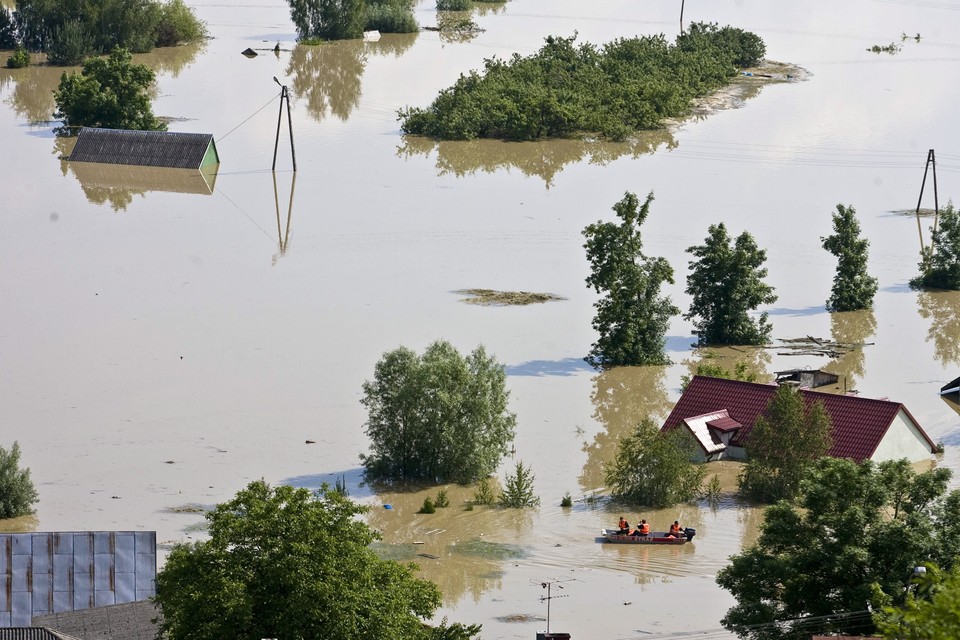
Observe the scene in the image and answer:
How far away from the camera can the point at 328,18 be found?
320ft

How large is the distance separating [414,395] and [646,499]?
17.5 ft

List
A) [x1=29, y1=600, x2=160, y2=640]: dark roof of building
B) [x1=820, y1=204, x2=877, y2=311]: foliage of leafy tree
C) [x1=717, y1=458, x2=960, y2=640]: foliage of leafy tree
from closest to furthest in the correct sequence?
1. [x1=29, y1=600, x2=160, y2=640]: dark roof of building
2. [x1=717, y1=458, x2=960, y2=640]: foliage of leafy tree
3. [x1=820, y1=204, x2=877, y2=311]: foliage of leafy tree

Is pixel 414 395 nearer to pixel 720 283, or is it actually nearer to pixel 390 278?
pixel 720 283

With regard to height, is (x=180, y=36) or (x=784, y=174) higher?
(x=180, y=36)

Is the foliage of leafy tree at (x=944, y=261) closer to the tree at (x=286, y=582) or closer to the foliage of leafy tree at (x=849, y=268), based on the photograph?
the foliage of leafy tree at (x=849, y=268)

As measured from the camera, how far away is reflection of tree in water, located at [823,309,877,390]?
146 feet

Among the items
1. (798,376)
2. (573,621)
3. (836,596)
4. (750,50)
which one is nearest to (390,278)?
(798,376)

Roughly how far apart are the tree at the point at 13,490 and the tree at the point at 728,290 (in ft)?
64.7

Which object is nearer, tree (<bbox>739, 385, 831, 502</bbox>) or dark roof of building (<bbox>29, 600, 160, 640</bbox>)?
dark roof of building (<bbox>29, 600, 160, 640</bbox>)

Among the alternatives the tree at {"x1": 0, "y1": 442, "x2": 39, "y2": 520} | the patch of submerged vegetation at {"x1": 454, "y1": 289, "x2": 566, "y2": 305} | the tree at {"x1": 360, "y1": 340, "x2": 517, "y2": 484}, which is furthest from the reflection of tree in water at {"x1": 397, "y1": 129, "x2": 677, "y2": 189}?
the tree at {"x1": 0, "y1": 442, "x2": 39, "y2": 520}

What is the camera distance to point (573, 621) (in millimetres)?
29250

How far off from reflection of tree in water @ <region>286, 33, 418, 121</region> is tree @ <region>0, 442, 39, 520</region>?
4656cm

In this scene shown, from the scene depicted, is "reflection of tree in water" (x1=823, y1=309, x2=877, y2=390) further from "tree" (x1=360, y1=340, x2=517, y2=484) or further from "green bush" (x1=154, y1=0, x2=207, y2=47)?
"green bush" (x1=154, y1=0, x2=207, y2=47)

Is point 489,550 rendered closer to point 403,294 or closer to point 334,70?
point 403,294
